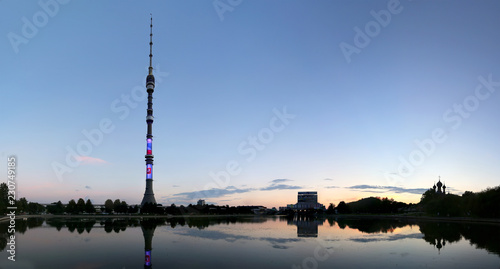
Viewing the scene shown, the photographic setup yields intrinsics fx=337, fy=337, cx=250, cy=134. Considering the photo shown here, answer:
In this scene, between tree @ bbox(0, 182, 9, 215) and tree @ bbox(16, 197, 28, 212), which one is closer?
tree @ bbox(0, 182, 9, 215)

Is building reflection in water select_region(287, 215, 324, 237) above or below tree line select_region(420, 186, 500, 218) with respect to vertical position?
below

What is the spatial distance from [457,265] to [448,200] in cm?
10163

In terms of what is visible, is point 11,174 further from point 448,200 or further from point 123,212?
point 123,212

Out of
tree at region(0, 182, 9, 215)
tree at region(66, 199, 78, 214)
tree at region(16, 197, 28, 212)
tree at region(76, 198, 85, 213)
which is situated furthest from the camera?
tree at region(66, 199, 78, 214)

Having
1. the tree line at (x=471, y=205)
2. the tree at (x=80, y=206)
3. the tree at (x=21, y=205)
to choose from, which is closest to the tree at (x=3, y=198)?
the tree at (x=21, y=205)

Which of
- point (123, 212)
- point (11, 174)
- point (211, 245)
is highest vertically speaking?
point (11, 174)

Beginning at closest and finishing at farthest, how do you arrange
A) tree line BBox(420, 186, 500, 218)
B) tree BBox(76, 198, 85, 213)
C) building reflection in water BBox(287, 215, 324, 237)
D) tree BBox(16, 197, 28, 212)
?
building reflection in water BBox(287, 215, 324, 237) → tree line BBox(420, 186, 500, 218) → tree BBox(16, 197, 28, 212) → tree BBox(76, 198, 85, 213)

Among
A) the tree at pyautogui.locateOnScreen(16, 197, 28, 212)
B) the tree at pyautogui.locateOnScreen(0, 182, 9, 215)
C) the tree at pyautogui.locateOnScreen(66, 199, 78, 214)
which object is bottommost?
the tree at pyautogui.locateOnScreen(66, 199, 78, 214)

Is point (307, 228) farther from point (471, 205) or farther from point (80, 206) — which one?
point (80, 206)

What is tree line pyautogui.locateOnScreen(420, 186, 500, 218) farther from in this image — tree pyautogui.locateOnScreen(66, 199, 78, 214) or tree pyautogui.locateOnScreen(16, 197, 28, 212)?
tree pyautogui.locateOnScreen(16, 197, 28, 212)

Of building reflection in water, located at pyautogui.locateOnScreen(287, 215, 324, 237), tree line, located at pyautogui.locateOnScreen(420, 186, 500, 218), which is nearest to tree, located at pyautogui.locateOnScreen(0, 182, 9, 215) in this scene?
building reflection in water, located at pyautogui.locateOnScreen(287, 215, 324, 237)

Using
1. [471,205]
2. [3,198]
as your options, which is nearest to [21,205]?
[3,198]

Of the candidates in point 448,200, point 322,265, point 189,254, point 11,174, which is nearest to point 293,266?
point 322,265

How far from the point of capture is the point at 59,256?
39.1 metres
